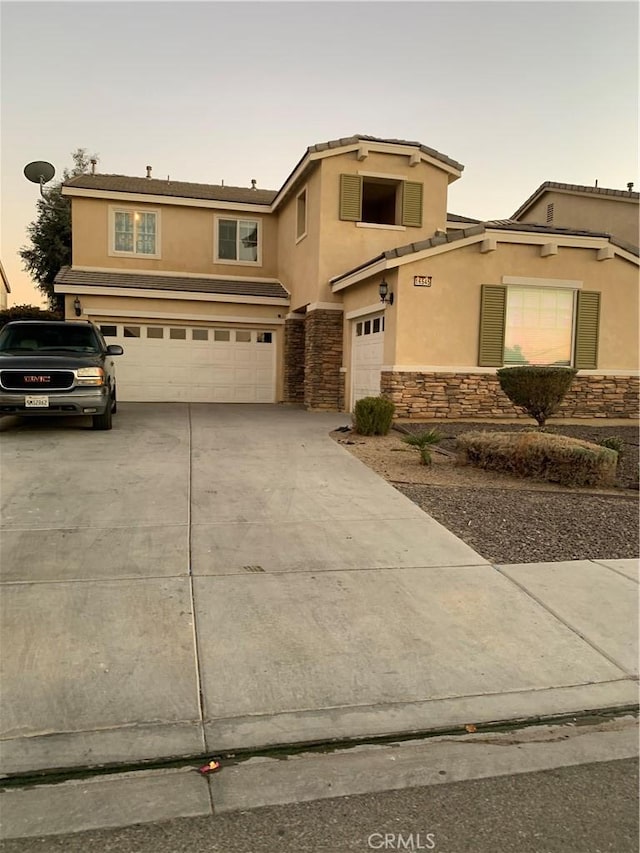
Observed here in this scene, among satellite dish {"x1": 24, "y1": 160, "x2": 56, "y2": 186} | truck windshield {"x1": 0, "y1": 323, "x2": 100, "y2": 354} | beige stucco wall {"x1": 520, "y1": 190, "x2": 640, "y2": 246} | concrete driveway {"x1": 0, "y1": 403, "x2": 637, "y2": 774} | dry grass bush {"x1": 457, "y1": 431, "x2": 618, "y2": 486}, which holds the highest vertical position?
satellite dish {"x1": 24, "y1": 160, "x2": 56, "y2": 186}

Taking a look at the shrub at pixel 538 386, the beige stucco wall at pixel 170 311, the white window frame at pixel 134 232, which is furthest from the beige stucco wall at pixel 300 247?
the shrub at pixel 538 386

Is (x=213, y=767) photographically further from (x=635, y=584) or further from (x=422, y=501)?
(x=422, y=501)

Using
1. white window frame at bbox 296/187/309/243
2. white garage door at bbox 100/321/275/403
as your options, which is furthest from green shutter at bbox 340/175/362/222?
white garage door at bbox 100/321/275/403

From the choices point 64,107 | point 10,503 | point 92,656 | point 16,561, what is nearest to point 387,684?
point 92,656

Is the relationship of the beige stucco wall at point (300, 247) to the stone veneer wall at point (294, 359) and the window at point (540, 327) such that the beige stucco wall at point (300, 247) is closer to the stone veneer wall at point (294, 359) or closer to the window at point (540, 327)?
the stone veneer wall at point (294, 359)

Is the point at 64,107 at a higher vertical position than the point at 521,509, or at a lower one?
higher

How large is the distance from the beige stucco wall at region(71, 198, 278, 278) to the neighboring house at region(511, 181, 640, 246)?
11.1 metres

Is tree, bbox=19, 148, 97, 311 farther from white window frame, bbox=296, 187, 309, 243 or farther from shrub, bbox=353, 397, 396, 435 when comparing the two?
shrub, bbox=353, 397, 396, 435

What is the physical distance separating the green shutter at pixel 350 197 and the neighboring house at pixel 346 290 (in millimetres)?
35

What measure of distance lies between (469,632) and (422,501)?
117 inches

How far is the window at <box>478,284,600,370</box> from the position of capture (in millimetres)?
13297

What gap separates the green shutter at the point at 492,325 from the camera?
43.2 ft

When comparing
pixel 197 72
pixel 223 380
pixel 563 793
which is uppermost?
pixel 197 72

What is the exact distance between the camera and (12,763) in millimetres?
2670
